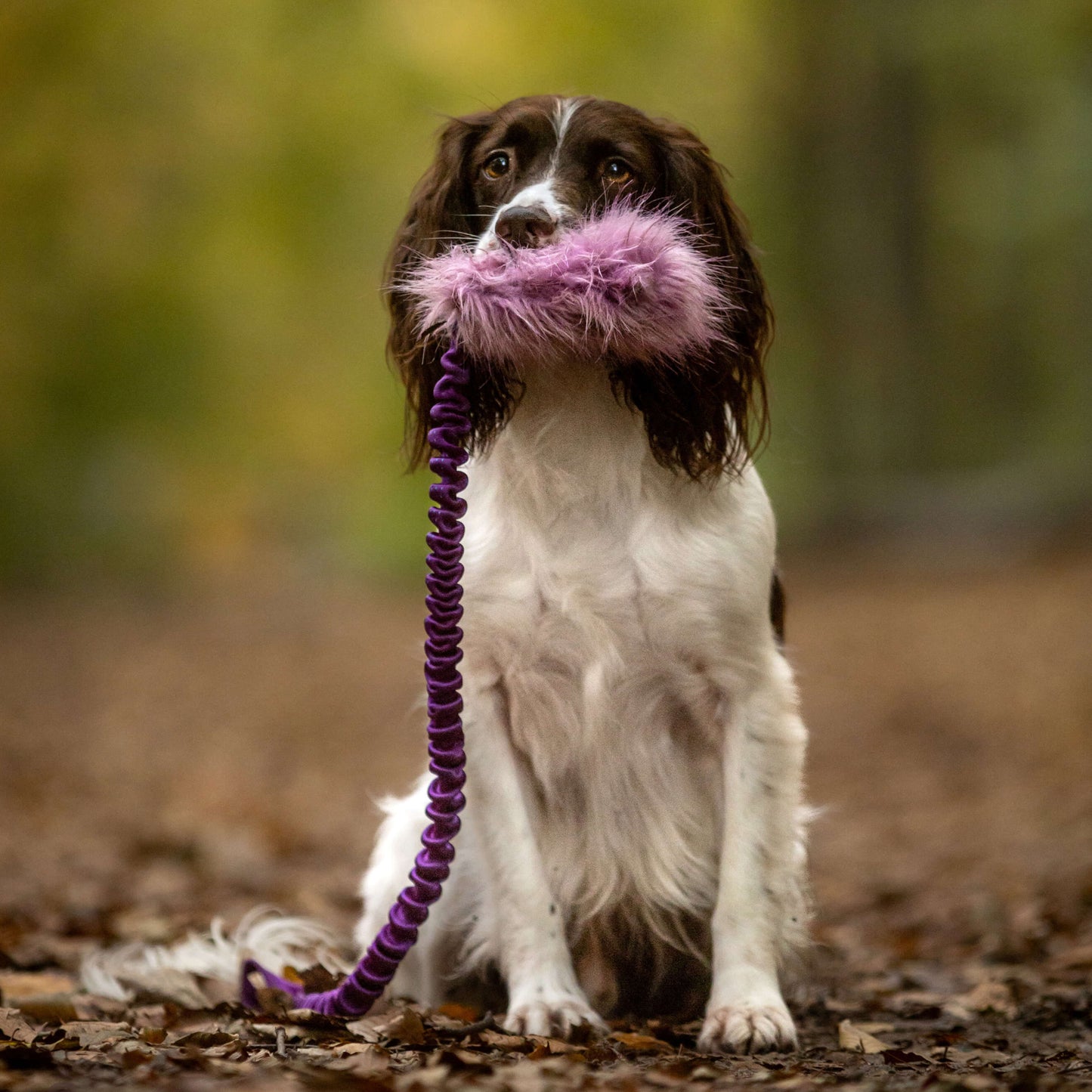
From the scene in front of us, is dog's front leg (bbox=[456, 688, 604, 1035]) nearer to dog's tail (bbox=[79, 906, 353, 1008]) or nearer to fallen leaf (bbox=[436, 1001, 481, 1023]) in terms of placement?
fallen leaf (bbox=[436, 1001, 481, 1023])

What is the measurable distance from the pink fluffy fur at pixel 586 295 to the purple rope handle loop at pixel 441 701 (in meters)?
0.14

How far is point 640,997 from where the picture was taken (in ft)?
10.2

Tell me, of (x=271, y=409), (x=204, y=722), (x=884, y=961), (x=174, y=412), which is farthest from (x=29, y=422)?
(x=884, y=961)

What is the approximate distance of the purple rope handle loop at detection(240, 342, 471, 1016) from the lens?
9.11ft

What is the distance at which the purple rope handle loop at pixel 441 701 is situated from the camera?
278cm

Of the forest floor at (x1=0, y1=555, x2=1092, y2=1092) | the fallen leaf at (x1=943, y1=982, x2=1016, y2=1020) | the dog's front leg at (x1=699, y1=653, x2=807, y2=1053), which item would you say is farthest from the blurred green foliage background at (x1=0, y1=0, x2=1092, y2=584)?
the dog's front leg at (x1=699, y1=653, x2=807, y2=1053)

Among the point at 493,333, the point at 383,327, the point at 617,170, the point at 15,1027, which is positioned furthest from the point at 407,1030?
the point at 383,327

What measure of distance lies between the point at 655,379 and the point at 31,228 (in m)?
13.1

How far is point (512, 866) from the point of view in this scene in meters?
2.88

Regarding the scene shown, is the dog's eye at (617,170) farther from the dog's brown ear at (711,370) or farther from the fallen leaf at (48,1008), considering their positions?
the fallen leaf at (48,1008)

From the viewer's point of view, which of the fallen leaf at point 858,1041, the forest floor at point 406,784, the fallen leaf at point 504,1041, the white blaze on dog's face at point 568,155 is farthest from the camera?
the white blaze on dog's face at point 568,155

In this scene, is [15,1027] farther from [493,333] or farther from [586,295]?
[586,295]

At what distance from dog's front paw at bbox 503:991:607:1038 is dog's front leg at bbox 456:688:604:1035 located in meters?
0.02

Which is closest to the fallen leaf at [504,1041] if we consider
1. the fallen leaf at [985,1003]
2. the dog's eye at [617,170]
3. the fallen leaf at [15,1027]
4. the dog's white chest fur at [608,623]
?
the dog's white chest fur at [608,623]
